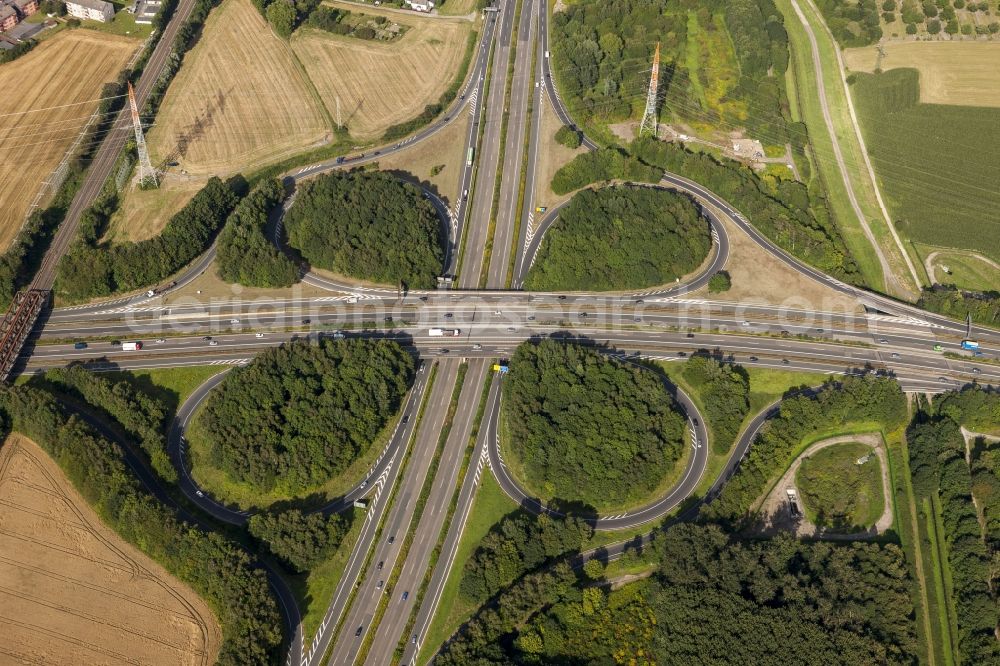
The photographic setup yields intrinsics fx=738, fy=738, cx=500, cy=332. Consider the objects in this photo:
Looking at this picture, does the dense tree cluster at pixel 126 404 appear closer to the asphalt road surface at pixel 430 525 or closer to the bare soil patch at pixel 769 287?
the asphalt road surface at pixel 430 525

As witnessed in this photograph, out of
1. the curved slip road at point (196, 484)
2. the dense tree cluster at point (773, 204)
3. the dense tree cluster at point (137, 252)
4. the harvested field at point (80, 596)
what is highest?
the dense tree cluster at point (773, 204)

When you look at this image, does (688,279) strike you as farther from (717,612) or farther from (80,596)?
(80,596)

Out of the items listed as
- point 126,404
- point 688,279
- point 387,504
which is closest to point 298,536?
point 387,504

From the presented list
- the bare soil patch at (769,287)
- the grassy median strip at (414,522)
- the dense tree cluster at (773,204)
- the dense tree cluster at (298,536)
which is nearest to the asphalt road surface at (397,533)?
the grassy median strip at (414,522)

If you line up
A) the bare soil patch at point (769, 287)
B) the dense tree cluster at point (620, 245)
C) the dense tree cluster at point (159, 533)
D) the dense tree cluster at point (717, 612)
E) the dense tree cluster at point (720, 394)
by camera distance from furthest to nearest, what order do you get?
the dense tree cluster at point (620, 245) < the bare soil patch at point (769, 287) < the dense tree cluster at point (720, 394) < the dense tree cluster at point (159, 533) < the dense tree cluster at point (717, 612)

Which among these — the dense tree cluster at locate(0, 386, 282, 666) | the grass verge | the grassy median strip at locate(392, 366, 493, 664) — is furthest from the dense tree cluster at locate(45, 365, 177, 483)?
the grass verge

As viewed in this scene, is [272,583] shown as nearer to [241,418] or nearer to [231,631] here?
[231,631]
